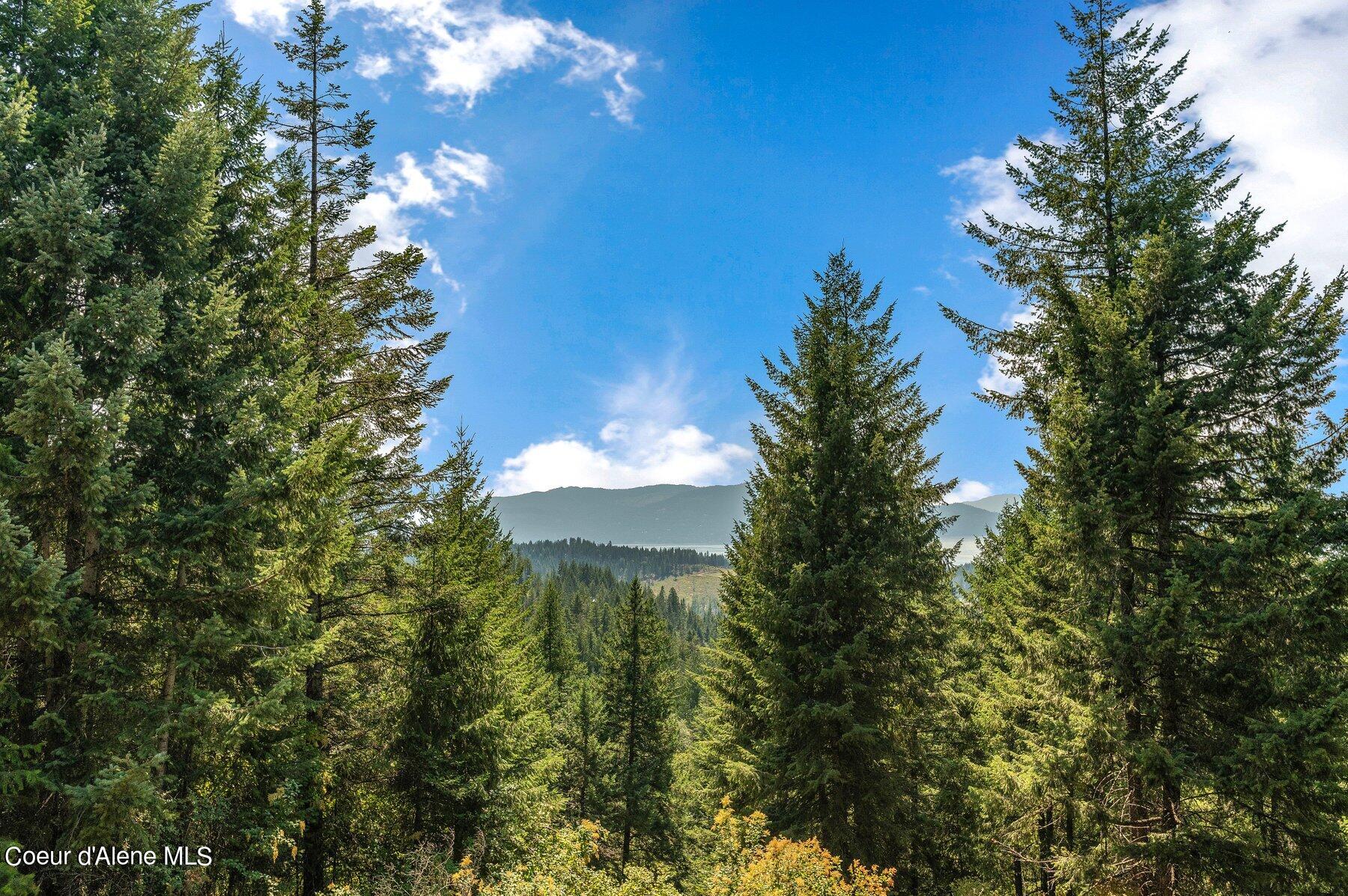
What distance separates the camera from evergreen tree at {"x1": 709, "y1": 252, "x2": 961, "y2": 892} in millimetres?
11117

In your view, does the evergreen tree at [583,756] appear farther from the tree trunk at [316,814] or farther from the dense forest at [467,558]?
the tree trunk at [316,814]

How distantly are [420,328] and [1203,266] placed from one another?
1400 centimetres

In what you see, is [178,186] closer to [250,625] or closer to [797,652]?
[250,625]

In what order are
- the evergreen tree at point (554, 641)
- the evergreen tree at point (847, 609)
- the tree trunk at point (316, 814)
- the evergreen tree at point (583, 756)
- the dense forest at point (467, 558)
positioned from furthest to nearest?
the evergreen tree at point (554, 641)
the evergreen tree at point (583, 756)
the evergreen tree at point (847, 609)
the tree trunk at point (316, 814)
the dense forest at point (467, 558)

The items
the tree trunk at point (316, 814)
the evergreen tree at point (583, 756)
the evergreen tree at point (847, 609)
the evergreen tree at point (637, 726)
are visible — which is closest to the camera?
the tree trunk at point (316, 814)

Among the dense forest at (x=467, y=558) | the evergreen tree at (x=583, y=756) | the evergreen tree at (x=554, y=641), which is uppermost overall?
the dense forest at (x=467, y=558)

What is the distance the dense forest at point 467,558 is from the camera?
654cm

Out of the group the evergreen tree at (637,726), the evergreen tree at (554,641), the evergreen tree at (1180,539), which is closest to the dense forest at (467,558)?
the evergreen tree at (1180,539)

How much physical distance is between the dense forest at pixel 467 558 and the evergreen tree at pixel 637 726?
11.6 meters

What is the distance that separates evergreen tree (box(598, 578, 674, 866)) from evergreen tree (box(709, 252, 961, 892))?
12.6 m

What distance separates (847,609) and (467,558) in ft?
29.9

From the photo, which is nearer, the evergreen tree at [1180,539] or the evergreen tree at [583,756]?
the evergreen tree at [1180,539]

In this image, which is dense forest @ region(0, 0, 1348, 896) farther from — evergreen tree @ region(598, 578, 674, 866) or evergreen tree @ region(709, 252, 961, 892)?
evergreen tree @ region(598, 578, 674, 866)

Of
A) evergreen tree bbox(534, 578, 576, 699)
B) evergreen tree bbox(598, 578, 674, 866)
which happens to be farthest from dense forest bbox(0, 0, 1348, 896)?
evergreen tree bbox(534, 578, 576, 699)
